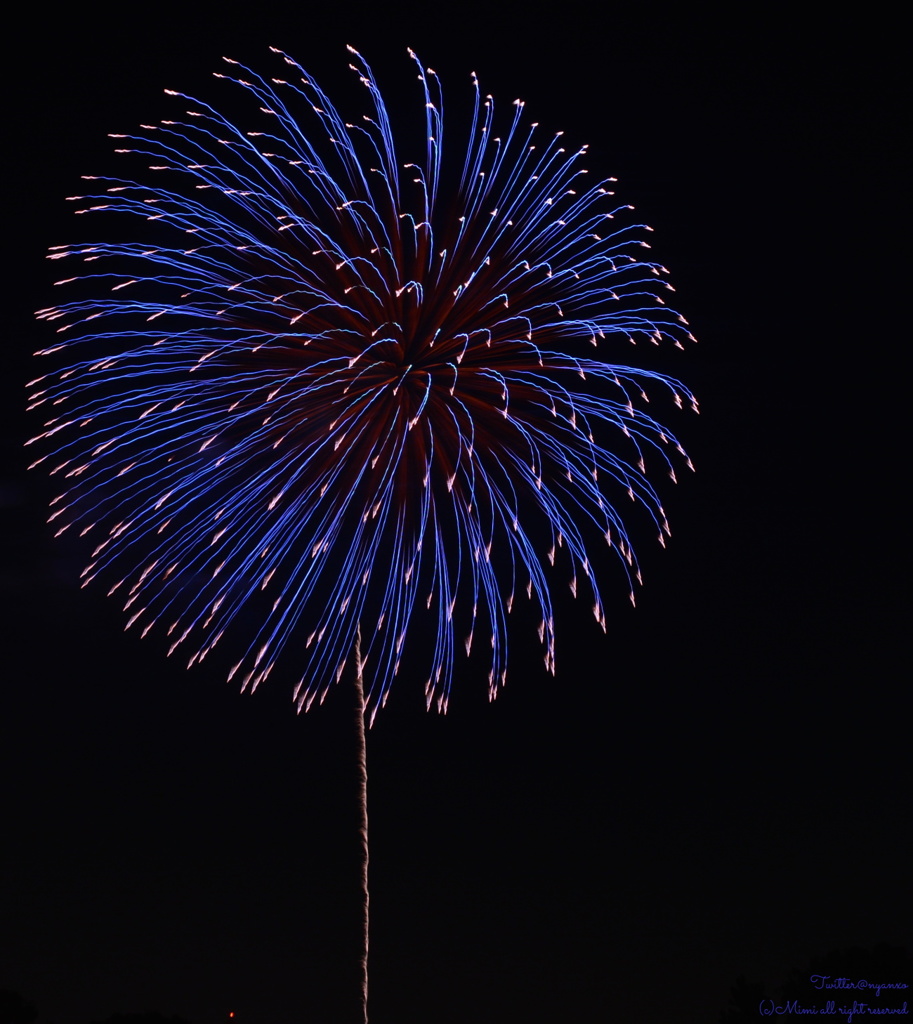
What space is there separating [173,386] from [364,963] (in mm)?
14932

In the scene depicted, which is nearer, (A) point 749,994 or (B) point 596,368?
(B) point 596,368

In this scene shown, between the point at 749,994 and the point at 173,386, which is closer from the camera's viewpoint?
the point at 173,386

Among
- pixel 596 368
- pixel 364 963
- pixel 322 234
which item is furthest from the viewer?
pixel 364 963

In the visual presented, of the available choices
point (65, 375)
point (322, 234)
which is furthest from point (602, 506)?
point (65, 375)

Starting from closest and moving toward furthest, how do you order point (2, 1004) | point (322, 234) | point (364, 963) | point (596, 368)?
point (322, 234) → point (596, 368) → point (364, 963) → point (2, 1004)

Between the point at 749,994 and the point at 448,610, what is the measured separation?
89.7ft

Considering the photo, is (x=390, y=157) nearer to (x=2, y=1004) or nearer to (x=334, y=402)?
(x=334, y=402)

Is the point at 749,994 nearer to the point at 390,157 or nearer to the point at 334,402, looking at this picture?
the point at 334,402

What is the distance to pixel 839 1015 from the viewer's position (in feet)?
131

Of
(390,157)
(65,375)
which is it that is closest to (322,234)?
(390,157)

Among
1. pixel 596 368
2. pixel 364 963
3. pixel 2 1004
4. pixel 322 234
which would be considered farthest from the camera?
pixel 2 1004

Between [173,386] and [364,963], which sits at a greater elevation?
[173,386]

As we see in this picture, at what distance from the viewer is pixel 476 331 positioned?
20750mm

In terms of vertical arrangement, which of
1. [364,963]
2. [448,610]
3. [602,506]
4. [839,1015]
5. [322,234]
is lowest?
[839,1015]
